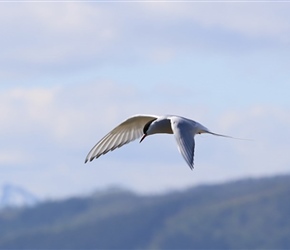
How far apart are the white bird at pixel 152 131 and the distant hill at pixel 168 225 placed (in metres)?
119

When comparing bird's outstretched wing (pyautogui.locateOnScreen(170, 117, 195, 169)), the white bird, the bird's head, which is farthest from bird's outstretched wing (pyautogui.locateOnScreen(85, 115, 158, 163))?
bird's outstretched wing (pyautogui.locateOnScreen(170, 117, 195, 169))

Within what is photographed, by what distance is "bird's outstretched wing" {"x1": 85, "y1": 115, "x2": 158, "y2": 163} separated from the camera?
14.3m

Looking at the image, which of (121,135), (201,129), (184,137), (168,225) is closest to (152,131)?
(201,129)

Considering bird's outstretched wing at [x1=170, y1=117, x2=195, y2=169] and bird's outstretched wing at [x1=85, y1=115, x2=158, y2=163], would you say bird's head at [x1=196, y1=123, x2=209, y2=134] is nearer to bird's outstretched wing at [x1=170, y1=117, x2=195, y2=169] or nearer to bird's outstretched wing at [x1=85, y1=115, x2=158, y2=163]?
bird's outstretched wing at [x1=170, y1=117, x2=195, y2=169]

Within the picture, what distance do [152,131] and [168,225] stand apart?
5607 inches

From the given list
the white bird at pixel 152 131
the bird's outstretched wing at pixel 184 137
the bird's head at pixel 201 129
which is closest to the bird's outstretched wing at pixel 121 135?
the white bird at pixel 152 131

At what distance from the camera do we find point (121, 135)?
47.9ft

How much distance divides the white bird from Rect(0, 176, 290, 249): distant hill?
119 metres

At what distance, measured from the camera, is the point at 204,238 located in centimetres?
15762

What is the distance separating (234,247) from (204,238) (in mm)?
6724

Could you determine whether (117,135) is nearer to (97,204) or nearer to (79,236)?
(97,204)

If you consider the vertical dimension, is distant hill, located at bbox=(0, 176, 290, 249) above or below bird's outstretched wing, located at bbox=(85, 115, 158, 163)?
above

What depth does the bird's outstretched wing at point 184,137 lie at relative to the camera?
466 inches

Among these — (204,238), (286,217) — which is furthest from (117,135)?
(204,238)
